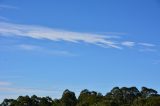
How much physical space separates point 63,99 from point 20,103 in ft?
53.3

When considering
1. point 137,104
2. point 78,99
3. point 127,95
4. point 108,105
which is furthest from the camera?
point 127,95

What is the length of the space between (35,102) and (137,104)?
4530cm

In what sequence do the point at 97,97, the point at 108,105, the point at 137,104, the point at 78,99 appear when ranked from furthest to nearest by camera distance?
the point at 78,99
the point at 97,97
the point at 137,104
the point at 108,105

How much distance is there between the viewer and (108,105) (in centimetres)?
10938

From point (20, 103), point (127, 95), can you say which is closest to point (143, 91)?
point (127, 95)

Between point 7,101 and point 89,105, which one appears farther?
point 7,101

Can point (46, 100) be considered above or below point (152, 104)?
above

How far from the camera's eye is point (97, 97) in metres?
136

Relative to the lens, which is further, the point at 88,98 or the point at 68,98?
the point at 68,98

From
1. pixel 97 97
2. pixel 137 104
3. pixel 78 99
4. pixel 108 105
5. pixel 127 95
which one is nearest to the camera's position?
pixel 108 105

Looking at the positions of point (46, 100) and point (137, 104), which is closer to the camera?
point (137, 104)

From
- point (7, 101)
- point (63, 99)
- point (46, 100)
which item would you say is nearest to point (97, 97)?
point (63, 99)

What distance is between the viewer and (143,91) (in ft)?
534

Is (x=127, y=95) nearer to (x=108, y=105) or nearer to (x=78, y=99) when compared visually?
(x=78, y=99)
